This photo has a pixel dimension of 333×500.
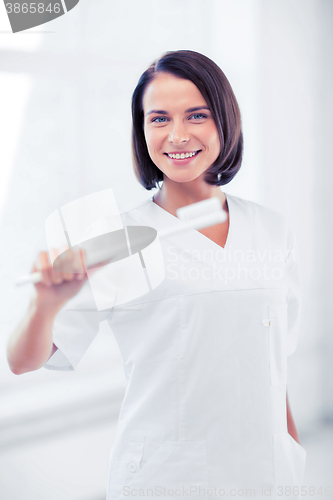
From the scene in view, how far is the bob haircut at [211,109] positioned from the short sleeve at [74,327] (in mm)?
214

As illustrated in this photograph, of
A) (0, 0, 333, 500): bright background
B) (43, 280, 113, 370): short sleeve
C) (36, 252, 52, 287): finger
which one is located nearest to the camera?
(36, 252, 52, 287): finger

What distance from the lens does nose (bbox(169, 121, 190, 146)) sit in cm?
55

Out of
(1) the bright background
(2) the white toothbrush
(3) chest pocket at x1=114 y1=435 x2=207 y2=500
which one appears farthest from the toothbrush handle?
(3) chest pocket at x1=114 y1=435 x2=207 y2=500

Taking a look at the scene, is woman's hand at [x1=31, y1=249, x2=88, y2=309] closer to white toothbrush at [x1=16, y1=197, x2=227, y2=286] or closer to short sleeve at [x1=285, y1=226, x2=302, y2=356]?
white toothbrush at [x1=16, y1=197, x2=227, y2=286]

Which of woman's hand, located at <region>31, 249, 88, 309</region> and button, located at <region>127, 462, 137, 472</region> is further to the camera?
button, located at <region>127, 462, 137, 472</region>

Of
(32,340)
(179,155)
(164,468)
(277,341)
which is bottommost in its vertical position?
(164,468)

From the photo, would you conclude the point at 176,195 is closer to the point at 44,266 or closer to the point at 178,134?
the point at 178,134

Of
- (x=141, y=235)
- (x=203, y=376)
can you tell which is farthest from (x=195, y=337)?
(x=141, y=235)

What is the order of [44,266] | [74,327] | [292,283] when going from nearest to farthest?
[44,266] → [74,327] → [292,283]

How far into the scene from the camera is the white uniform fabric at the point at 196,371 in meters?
0.54

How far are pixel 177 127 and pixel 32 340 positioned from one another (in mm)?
329

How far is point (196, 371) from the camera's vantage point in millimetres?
541

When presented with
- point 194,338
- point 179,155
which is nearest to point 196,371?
point 194,338

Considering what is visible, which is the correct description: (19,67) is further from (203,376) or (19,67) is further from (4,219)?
(203,376)
